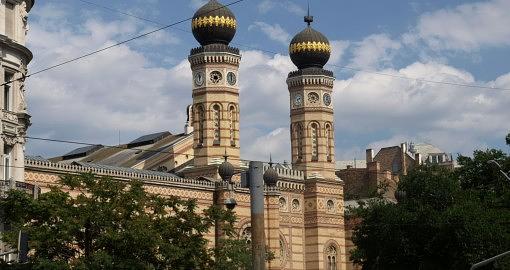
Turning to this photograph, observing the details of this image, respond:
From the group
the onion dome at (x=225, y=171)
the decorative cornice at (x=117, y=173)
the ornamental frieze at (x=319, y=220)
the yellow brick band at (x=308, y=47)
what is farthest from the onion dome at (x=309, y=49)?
the decorative cornice at (x=117, y=173)

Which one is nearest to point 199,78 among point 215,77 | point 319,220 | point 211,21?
point 215,77

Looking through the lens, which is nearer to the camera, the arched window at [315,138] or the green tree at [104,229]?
the green tree at [104,229]

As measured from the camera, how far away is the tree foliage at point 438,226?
36.8m

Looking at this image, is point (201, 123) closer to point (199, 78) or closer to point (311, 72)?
point (199, 78)

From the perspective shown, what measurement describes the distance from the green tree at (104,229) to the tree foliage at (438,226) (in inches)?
484

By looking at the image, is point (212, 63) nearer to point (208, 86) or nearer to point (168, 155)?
point (208, 86)

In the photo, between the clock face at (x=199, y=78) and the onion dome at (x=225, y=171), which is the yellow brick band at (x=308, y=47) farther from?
the onion dome at (x=225, y=171)

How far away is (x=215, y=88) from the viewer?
5494cm

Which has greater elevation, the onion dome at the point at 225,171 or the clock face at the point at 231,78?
the clock face at the point at 231,78

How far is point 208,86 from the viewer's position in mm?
55000

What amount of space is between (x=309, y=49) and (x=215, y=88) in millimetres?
7372

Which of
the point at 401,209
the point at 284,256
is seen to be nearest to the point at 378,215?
the point at 401,209

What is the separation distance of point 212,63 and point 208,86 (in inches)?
49.9

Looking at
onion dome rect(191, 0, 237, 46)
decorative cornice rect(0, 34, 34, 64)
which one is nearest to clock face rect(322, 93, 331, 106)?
onion dome rect(191, 0, 237, 46)
